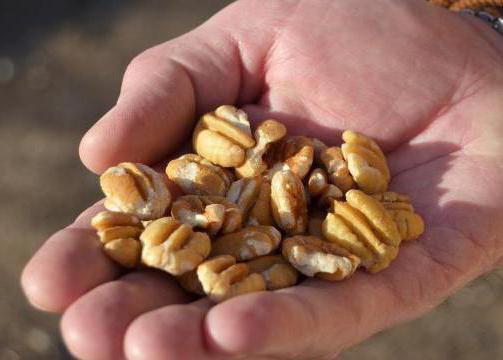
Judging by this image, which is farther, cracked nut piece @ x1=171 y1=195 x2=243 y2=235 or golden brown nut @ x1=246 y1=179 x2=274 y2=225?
golden brown nut @ x1=246 y1=179 x2=274 y2=225

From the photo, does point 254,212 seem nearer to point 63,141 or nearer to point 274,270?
point 274,270

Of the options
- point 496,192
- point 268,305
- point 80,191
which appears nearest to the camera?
point 268,305

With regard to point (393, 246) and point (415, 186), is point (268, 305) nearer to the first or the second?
point (393, 246)

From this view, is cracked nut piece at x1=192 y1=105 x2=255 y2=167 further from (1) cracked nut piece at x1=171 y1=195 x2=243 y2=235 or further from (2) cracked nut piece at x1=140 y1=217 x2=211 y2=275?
(2) cracked nut piece at x1=140 y1=217 x2=211 y2=275

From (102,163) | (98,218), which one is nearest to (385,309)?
(98,218)

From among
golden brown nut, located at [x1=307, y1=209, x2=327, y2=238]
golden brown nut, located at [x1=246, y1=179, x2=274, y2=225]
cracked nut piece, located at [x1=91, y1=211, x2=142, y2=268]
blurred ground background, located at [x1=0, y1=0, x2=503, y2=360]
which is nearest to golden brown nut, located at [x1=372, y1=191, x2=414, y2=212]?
golden brown nut, located at [x1=307, y1=209, x2=327, y2=238]

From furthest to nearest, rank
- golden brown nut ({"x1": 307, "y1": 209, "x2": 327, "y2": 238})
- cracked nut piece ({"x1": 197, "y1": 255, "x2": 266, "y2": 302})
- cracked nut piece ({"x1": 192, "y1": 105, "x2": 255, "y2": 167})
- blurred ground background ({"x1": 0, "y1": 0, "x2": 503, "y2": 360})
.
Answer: blurred ground background ({"x1": 0, "y1": 0, "x2": 503, "y2": 360}) → cracked nut piece ({"x1": 192, "y1": 105, "x2": 255, "y2": 167}) → golden brown nut ({"x1": 307, "y1": 209, "x2": 327, "y2": 238}) → cracked nut piece ({"x1": 197, "y1": 255, "x2": 266, "y2": 302})
